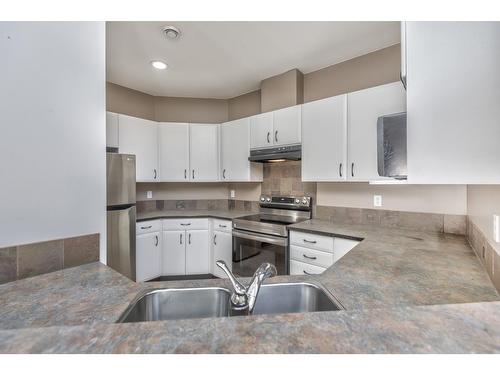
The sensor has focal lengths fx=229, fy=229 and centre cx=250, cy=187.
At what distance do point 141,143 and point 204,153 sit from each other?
81cm

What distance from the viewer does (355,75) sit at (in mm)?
2422

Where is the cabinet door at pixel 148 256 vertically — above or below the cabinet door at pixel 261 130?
below

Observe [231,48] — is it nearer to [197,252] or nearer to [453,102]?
[453,102]

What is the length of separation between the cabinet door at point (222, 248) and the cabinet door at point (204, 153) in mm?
827

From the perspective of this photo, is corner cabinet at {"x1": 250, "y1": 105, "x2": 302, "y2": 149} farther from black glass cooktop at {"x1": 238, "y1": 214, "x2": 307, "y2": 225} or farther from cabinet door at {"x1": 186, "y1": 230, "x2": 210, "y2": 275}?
cabinet door at {"x1": 186, "y1": 230, "x2": 210, "y2": 275}

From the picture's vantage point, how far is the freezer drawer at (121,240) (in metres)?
2.16

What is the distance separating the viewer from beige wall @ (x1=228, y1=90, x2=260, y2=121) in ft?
10.9

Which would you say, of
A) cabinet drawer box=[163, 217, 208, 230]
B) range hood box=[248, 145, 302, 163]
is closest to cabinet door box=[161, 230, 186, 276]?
cabinet drawer box=[163, 217, 208, 230]

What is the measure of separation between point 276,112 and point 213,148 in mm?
1058

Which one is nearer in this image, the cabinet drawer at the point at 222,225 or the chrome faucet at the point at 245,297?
the chrome faucet at the point at 245,297

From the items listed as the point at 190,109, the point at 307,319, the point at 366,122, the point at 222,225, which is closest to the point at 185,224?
the point at 222,225

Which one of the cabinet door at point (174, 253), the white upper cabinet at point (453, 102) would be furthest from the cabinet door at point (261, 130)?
the white upper cabinet at point (453, 102)

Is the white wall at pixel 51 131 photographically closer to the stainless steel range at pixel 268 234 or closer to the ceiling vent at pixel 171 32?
the ceiling vent at pixel 171 32
